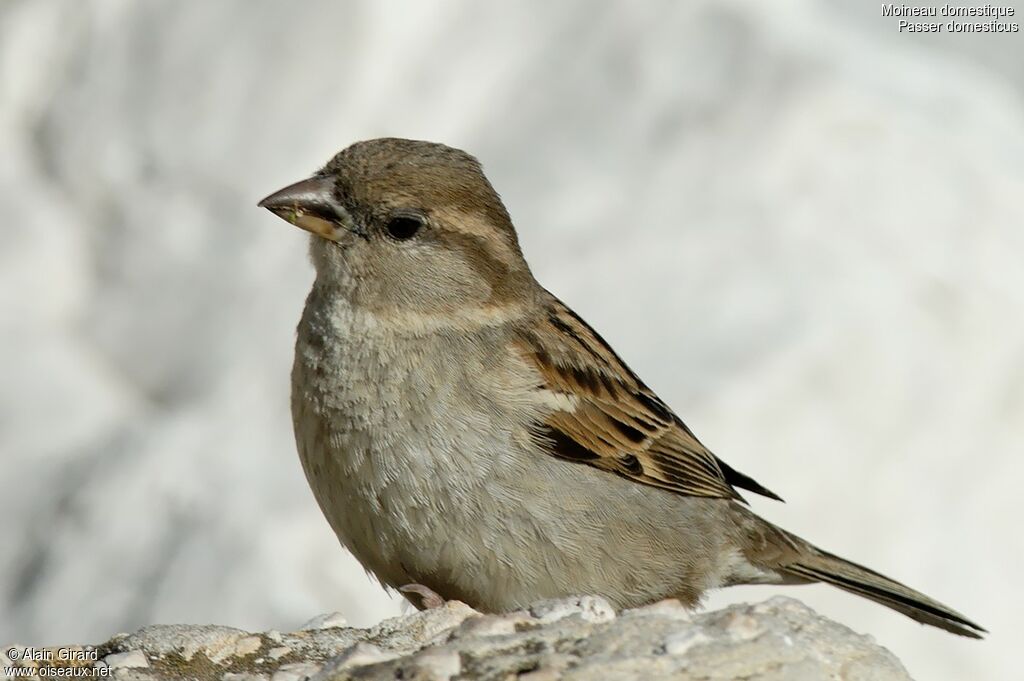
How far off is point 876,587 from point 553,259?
242 cm

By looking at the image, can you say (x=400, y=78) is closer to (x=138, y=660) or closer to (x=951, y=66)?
(x=951, y=66)

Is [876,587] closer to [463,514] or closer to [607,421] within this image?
[607,421]

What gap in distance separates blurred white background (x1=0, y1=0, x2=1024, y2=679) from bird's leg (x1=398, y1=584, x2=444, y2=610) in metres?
2.01

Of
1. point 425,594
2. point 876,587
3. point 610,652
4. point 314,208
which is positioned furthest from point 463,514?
point 876,587

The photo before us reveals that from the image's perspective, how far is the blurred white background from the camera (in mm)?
6109

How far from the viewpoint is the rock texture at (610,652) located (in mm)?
2596

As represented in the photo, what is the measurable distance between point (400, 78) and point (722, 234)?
1.57 meters

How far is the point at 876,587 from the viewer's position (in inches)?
180

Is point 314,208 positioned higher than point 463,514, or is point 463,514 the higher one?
point 314,208

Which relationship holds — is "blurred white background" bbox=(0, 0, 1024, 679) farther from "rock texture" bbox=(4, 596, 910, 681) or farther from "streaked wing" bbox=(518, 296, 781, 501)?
"rock texture" bbox=(4, 596, 910, 681)

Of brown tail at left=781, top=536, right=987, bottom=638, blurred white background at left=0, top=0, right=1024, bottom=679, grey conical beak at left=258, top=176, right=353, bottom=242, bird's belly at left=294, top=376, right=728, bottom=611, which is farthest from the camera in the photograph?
blurred white background at left=0, top=0, right=1024, bottom=679

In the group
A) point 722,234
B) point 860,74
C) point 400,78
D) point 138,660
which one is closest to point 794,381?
point 722,234

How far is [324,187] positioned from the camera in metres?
4.00

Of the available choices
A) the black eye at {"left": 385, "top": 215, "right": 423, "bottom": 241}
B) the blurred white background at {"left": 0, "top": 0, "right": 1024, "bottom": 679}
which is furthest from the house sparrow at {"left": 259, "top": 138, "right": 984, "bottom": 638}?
the blurred white background at {"left": 0, "top": 0, "right": 1024, "bottom": 679}
